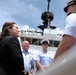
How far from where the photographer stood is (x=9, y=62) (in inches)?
124

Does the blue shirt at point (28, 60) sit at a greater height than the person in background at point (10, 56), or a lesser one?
lesser

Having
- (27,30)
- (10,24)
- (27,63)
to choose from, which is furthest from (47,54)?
(27,30)

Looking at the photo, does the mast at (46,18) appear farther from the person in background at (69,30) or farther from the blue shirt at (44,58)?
the person in background at (69,30)

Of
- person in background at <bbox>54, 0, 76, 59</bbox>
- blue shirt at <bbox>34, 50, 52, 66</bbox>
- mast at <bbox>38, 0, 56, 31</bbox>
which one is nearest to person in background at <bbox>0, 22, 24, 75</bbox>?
person in background at <bbox>54, 0, 76, 59</bbox>

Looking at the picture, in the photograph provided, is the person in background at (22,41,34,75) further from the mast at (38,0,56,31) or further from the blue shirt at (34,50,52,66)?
the mast at (38,0,56,31)

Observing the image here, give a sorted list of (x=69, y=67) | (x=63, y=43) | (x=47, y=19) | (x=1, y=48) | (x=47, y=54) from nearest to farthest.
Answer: (x=69, y=67)
(x=63, y=43)
(x=1, y=48)
(x=47, y=54)
(x=47, y=19)

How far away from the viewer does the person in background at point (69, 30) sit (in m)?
1.33

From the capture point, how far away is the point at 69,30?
141 cm

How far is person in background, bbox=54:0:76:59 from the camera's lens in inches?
52.2

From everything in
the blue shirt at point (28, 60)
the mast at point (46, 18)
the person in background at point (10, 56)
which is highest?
the person in background at point (10, 56)

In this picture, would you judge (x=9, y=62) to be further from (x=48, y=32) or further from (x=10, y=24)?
(x=48, y=32)

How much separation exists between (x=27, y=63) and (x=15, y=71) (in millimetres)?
2483

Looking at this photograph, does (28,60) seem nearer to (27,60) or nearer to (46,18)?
(27,60)

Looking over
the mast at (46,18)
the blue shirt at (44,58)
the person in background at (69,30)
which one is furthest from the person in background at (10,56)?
the mast at (46,18)
